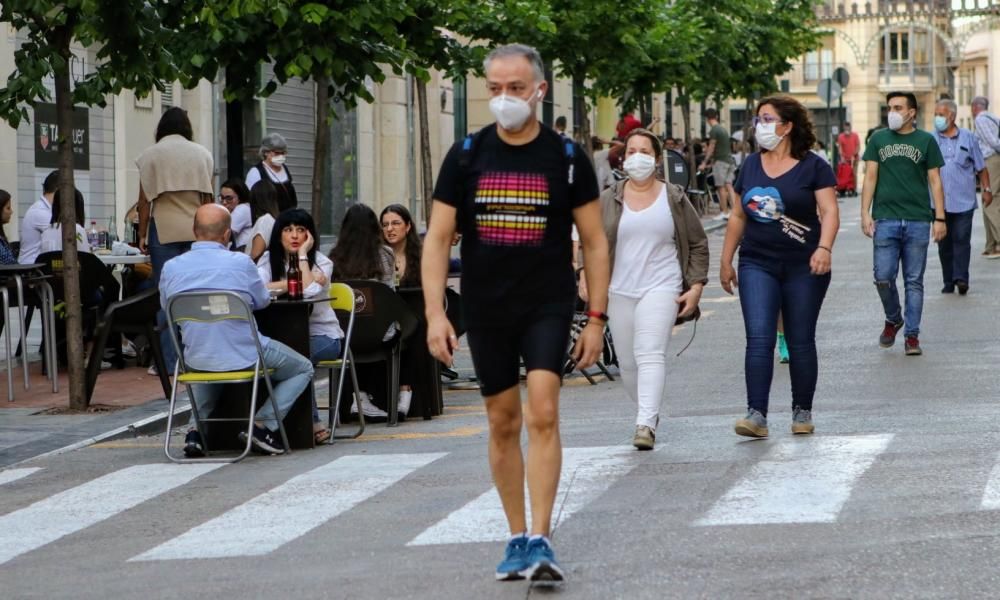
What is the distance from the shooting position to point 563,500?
809cm

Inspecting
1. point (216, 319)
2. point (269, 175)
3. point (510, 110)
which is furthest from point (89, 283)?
point (510, 110)

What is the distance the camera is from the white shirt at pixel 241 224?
52.2 feet

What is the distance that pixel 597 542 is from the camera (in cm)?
707

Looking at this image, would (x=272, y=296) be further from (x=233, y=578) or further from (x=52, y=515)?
(x=233, y=578)

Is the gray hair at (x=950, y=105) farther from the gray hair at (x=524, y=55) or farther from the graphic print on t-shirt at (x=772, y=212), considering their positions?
the gray hair at (x=524, y=55)

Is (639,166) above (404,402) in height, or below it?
above

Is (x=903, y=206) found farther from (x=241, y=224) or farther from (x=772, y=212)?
(x=241, y=224)

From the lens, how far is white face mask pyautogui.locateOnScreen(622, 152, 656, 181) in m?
9.83

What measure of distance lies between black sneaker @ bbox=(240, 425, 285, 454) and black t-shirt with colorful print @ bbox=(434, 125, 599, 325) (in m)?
4.31

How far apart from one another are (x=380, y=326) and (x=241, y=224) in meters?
4.61

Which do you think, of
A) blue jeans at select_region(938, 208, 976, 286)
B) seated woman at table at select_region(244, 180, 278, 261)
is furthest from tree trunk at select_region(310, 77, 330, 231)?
blue jeans at select_region(938, 208, 976, 286)

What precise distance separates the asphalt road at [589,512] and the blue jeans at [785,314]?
31 cm

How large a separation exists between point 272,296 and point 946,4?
104579 mm

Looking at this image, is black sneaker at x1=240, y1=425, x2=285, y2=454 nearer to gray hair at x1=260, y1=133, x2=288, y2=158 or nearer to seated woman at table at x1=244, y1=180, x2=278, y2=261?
seated woman at table at x1=244, y1=180, x2=278, y2=261
